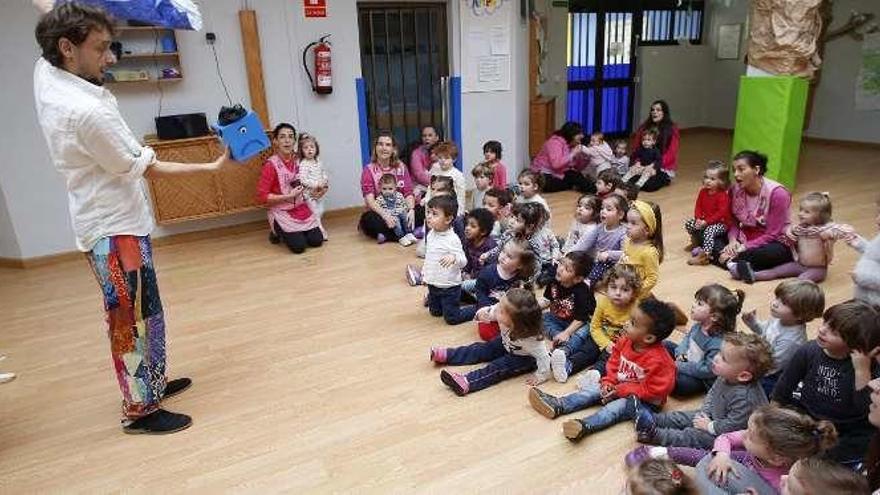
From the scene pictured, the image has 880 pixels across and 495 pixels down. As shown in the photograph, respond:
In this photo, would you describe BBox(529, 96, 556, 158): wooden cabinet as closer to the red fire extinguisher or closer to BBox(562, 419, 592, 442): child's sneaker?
the red fire extinguisher

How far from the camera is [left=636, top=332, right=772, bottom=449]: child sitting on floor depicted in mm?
1939

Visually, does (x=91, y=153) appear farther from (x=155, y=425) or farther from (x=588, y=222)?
(x=588, y=222)

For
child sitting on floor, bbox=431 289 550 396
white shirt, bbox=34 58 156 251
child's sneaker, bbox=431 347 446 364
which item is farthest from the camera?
child's sneaker, bbox=431 347 446 364

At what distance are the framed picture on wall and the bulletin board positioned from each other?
195 inches

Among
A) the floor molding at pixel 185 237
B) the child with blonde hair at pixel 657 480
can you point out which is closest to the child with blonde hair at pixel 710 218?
the child with blonde hair at pixel 657 480

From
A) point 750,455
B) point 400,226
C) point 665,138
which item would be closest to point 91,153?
point 750,455

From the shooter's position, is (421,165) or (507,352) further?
(421,165)

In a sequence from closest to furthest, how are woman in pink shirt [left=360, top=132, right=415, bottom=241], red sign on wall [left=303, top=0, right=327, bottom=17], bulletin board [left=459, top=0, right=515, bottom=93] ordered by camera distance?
woman in pink shirt [left=360, top=132, right=415, bottom=241], red sign on wall [left=303, top=0, right=327, bottom=17], bulletin board [left=459, top=0, right=515, bottom=93]

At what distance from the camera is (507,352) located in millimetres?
2693

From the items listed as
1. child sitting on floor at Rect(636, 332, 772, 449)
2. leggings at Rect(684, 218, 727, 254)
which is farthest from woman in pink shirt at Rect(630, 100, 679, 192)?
child sitting on floor at Rect(636, 332, 772, 449)

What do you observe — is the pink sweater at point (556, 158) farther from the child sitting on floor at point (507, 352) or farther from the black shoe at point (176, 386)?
the black shoe at point (176, 386)

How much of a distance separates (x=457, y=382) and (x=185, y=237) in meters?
3.29

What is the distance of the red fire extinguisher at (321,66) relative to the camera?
15.8 feet

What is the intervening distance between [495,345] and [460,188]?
2077 millimetres
